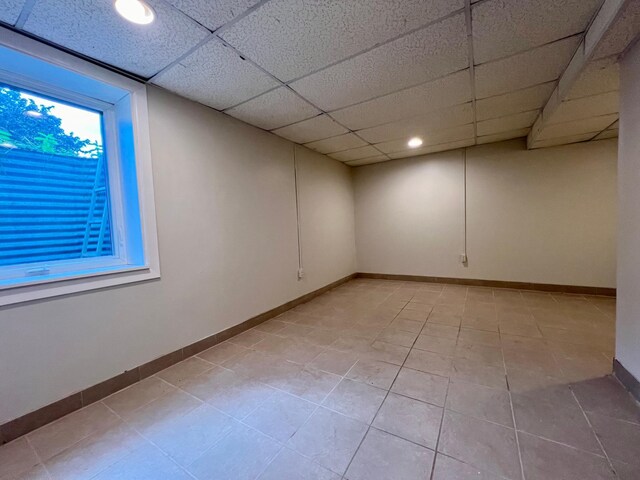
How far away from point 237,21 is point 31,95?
1518 millimetres

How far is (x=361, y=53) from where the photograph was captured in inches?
69.2

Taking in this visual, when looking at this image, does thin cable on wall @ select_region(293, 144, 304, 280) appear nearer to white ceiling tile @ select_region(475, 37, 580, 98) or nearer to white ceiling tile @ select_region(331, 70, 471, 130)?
white ceiling tile @ select_region(331, 70, 471, 130)

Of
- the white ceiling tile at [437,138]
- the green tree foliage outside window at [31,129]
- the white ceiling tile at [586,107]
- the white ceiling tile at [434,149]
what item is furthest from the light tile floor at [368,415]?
the white ceiling tile at [434,149]

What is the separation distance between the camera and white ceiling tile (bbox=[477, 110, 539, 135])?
9.62 ft

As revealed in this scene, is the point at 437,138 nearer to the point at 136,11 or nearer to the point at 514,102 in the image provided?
the point at 514,102

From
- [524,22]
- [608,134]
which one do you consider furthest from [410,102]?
[608,134]

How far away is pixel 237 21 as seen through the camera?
1.45m

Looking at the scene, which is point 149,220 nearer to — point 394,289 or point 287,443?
point 287,443

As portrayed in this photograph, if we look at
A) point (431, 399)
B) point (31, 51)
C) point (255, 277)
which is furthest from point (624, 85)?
point (31, 51)

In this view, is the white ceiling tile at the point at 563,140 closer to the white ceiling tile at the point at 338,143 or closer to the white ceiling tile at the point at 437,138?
the white ceiling tile at the point at 437,138

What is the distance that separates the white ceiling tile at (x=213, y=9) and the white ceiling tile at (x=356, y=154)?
279 centimetres

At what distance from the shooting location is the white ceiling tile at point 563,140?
324 centimetres

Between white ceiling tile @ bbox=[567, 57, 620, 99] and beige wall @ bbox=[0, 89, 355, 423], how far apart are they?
2.94 metres

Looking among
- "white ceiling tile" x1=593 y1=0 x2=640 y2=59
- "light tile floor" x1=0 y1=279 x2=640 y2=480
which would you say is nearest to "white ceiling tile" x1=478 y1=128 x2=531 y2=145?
"white ceiling tile" x1=593 y1=0 x2=640 y2=59
